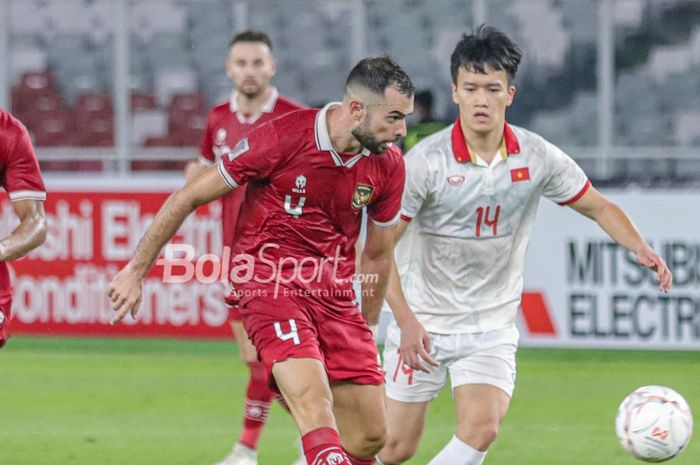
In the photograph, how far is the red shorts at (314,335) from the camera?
5.72 meters

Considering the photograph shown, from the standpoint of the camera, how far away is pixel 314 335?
583 cm

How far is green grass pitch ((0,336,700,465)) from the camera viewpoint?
816cm

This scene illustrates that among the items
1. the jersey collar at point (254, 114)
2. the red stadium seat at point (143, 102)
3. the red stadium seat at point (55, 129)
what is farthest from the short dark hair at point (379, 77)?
the red stadium seat at point (55, 129)

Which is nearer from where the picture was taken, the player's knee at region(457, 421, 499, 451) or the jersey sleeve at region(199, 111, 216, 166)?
the player's knee at region(457, 421, 499, 451)

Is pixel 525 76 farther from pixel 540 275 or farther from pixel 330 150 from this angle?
pixel 330 150

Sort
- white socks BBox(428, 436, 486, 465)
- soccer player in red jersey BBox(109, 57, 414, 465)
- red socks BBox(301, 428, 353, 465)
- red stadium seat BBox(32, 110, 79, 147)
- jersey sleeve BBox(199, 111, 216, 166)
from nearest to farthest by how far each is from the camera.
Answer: red socks BBox(301, 428, 353, 465) → soccer player in red jersey BBox(109, 57, 414, 465) → white socks BBox(428, 436, 486, 465) → jersey sleeve BBox(199, 111, 216, 166) → red stadium seat BBox(32, 110, 79, 147)

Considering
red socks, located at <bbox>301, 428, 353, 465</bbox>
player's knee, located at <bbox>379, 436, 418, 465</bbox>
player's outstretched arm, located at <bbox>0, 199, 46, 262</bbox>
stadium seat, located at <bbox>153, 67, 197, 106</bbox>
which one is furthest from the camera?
stadium seat, located at <bbox>153, 67, 197, 106</bbox>

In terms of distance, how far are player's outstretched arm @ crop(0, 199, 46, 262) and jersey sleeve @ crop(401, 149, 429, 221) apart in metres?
1.57

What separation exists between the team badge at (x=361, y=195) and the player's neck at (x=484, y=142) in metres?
0.66

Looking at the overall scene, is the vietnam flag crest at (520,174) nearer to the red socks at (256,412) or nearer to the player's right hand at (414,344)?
the player's right hand at (414,344)

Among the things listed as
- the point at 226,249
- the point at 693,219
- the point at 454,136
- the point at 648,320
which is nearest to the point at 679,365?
the point at 648,320

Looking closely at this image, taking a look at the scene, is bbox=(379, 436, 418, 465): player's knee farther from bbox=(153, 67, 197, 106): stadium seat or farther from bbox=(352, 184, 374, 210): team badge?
bbox=(153, 67, 197, 106): stadium seat

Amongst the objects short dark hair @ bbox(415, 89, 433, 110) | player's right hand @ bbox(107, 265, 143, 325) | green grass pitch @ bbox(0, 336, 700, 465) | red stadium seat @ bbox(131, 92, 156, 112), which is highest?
red stadium seat @ bbox(131, 92, 156, 112)

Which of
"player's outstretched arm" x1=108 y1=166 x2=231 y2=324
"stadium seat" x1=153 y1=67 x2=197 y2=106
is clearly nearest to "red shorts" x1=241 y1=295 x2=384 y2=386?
"player's outstretched arm" x1=108 y1=166 x2=231 y2=324
